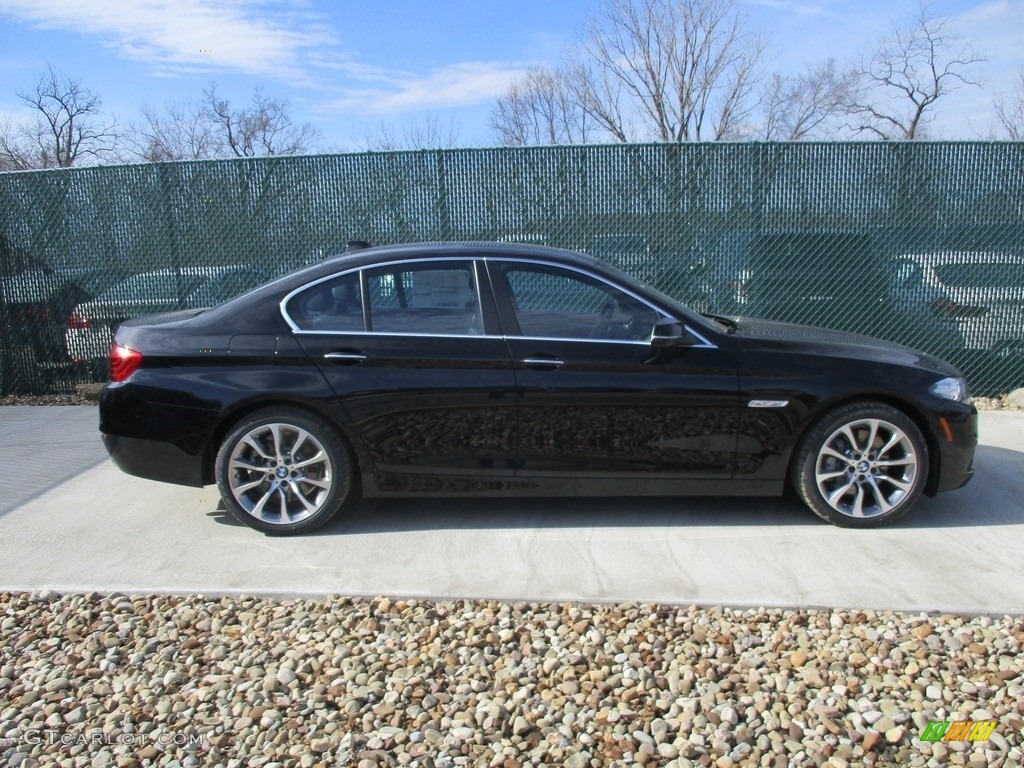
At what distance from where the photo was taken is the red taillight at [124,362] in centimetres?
450

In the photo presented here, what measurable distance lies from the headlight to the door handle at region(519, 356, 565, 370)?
200cm

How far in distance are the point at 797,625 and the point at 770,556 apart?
2.29 feet

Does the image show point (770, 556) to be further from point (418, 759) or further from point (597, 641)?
point (418, 759)

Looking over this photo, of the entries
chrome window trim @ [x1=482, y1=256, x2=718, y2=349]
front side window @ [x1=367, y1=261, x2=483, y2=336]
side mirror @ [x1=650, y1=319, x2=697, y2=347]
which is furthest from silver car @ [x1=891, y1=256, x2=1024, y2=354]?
front side window @ [x1=367, y1=261, x2=483, y2=336]

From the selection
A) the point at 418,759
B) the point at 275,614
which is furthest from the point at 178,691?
the point at 418,759

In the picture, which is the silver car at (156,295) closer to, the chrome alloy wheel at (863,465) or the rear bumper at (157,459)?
the rear bumper at (157,459)

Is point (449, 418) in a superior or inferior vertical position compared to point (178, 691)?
superior

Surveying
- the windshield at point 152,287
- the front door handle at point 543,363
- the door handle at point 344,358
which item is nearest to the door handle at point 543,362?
the front door handle at point 543,363

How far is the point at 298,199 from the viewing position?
7961mm

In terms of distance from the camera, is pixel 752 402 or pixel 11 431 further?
pixel 11 431

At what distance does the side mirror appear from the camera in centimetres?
435
